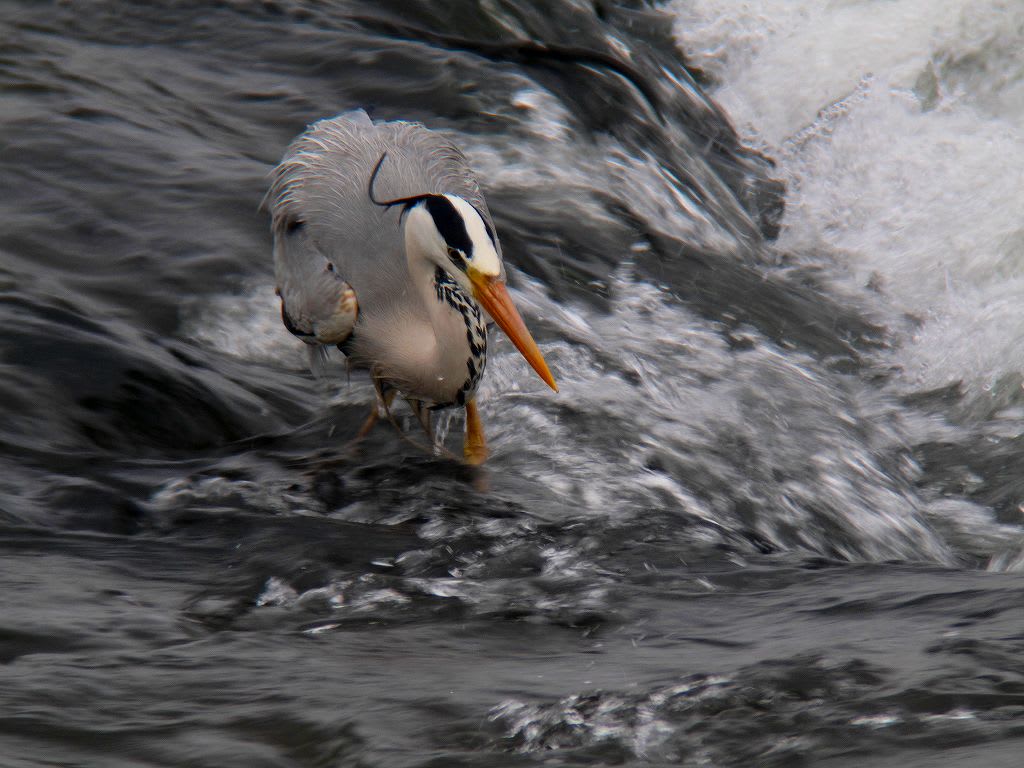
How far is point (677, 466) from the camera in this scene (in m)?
4.67

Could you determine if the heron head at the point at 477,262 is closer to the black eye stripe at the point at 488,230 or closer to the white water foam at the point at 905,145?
the black eye stripe at the point at 488,230

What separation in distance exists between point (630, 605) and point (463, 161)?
2347mm

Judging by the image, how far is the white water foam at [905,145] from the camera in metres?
7.27

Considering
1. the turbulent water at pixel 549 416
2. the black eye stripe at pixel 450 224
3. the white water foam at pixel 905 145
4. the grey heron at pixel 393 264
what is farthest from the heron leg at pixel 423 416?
the white water foam at pixel 905 145

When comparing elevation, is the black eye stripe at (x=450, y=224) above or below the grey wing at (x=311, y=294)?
below

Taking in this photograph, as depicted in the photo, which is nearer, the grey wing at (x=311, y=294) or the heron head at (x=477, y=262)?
the heron head at (x=477, y=262)

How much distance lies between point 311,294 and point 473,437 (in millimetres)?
720

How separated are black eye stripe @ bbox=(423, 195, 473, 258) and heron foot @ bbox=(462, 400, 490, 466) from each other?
0.67 metres

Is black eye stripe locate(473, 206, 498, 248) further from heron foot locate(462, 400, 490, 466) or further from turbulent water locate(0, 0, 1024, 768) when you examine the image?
turbulent water locate(0, 0, 1024, 768)

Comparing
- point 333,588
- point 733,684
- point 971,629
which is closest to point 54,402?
point 333,588

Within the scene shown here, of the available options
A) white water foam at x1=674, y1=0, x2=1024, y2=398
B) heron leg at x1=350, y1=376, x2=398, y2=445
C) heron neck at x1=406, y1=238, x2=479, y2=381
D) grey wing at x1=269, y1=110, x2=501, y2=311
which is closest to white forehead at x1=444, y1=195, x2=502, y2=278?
heron neck at x1=406, y1=238, x2=479, y2=381

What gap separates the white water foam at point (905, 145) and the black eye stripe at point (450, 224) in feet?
11.0

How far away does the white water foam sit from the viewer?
7.27m

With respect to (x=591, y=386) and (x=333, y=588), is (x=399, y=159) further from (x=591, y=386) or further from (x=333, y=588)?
(x=333, y=588)
